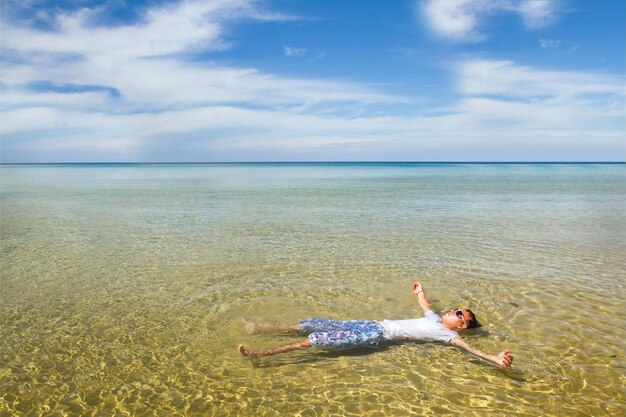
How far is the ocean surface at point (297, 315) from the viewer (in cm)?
598

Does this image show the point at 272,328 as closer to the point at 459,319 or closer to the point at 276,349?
the point at 276,349

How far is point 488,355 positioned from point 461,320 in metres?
1.14

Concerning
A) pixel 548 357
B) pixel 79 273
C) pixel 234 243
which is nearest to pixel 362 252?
pixel 234 243

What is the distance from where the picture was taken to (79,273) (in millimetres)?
11375

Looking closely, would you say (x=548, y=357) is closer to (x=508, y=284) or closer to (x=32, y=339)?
(x=508, y=284)

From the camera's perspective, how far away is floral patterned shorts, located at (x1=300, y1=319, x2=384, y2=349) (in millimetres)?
7211

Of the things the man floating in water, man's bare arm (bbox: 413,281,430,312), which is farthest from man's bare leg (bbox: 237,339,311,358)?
man's bare arm (bbox: 413,281,430,312)

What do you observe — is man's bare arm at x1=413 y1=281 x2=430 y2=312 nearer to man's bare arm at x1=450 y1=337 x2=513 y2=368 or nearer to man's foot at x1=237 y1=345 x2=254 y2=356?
man's bare arm at x1=450 y1=337 x2=513 y2=368

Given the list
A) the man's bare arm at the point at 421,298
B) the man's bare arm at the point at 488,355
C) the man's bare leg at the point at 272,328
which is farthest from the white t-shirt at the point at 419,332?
the man's bare leg at the point at 272,328

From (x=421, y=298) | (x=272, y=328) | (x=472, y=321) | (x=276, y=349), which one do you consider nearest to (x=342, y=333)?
(x=276, y=349)

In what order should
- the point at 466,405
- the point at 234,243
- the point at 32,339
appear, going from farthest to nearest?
the point at 234,243
the point at 32,339
the point at 466,405

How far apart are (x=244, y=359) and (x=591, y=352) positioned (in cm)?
Result: 567

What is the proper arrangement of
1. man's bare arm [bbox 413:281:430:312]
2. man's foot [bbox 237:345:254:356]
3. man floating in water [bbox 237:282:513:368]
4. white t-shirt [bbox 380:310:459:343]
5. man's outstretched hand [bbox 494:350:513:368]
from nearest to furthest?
man's outstretched hand [bbox 494:350:513:368], man's foot [bbox 237:345:254:356], man floating in water [bbox 237:282:513:368], white t-shirt [bbox 380:310:459:343], man's bare arm [bbox 413:281:430:312]

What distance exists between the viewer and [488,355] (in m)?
6.77
